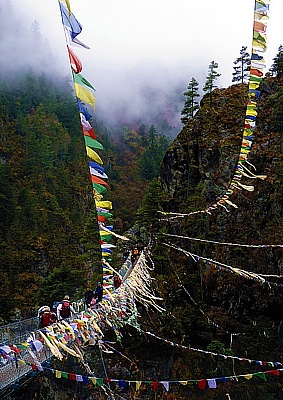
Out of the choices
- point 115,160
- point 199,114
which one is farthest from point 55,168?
point 199,114

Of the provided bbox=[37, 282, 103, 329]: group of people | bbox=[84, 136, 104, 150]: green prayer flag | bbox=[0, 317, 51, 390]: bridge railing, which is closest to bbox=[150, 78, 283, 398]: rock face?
bbox=[37, 282, 103, 329]: group of people

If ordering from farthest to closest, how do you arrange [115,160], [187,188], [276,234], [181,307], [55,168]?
[115,160] → [55,168] → [187,188] → [181,307] → [276,234]

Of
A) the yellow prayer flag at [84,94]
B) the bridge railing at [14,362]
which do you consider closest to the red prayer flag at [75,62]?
the yellow prayer flag at [84,94]

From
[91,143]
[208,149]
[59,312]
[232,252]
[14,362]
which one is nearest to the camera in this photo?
[91,143]

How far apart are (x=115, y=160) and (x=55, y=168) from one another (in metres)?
13.3

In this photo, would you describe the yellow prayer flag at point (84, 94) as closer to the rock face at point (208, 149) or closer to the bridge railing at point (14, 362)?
the bridge railing at point (14, 362)

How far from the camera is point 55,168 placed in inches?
1539

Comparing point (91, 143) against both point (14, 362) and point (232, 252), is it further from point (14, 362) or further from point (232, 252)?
point (232, 252)

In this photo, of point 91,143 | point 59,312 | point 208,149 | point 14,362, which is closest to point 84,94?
point 91,143

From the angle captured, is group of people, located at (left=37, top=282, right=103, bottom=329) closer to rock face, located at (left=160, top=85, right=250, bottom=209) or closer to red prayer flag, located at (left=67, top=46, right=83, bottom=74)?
red prayer flag, located at (left=67, top=46, right=83, bottom=74)

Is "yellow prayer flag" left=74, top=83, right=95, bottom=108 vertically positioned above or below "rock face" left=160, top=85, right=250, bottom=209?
→ above

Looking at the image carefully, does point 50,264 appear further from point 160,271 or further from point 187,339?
point 187,339

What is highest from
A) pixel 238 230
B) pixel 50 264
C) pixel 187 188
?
pixel 187 188

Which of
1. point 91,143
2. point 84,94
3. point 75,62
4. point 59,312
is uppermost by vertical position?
point 75,62
